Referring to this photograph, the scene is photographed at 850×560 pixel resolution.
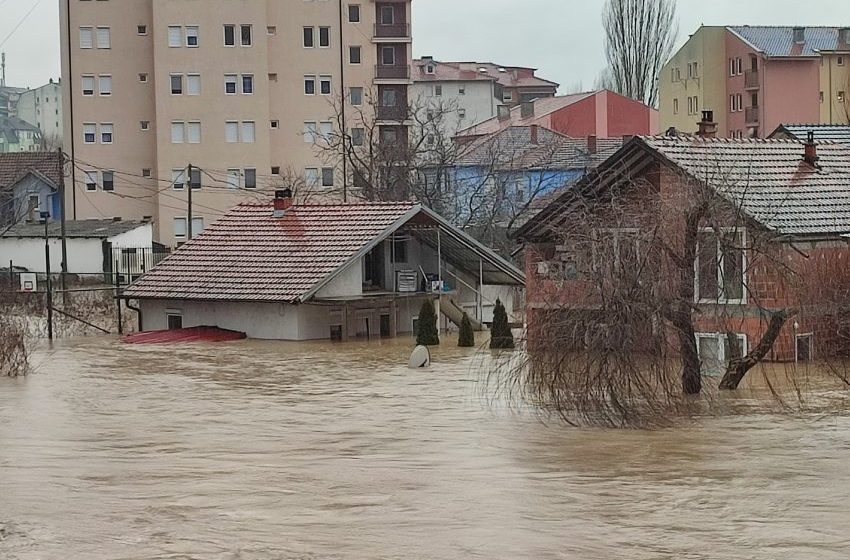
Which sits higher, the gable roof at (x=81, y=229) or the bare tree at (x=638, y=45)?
the bare tree at (x=638, y=45)

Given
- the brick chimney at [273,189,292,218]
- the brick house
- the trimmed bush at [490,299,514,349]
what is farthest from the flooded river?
the brick chimney at [273,189,292,218]

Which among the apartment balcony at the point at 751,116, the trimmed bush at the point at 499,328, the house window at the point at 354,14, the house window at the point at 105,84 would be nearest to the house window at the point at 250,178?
the house window at the point at 105,84

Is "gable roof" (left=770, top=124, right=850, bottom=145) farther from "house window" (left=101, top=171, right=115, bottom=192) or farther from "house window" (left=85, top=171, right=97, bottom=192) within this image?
"house window" (left=85, top=171, right=97, bottom=192)

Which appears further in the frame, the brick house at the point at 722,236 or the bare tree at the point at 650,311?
the brick house at the point at 722,236

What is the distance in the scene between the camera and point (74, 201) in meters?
86.6

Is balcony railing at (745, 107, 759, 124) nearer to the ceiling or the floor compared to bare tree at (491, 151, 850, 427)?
nearer to the ceiling

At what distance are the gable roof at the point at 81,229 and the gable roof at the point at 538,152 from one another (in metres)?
16.1

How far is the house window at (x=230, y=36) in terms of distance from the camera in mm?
85312

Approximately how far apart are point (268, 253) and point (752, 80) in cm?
5198

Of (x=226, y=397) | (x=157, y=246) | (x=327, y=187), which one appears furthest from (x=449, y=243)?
(x=327, y=187)

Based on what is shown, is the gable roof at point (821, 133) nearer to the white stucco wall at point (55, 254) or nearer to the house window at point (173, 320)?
the house window at point (173, 320)

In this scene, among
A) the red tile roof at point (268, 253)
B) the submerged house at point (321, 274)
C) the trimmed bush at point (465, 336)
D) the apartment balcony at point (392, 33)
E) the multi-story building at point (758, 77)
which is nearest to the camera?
the trimmed bush at point (465, 336)

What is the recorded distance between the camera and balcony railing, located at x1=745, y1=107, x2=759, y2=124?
302 ft

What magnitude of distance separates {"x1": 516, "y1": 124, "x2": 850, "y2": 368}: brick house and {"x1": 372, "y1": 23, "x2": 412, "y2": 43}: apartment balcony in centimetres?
5100
